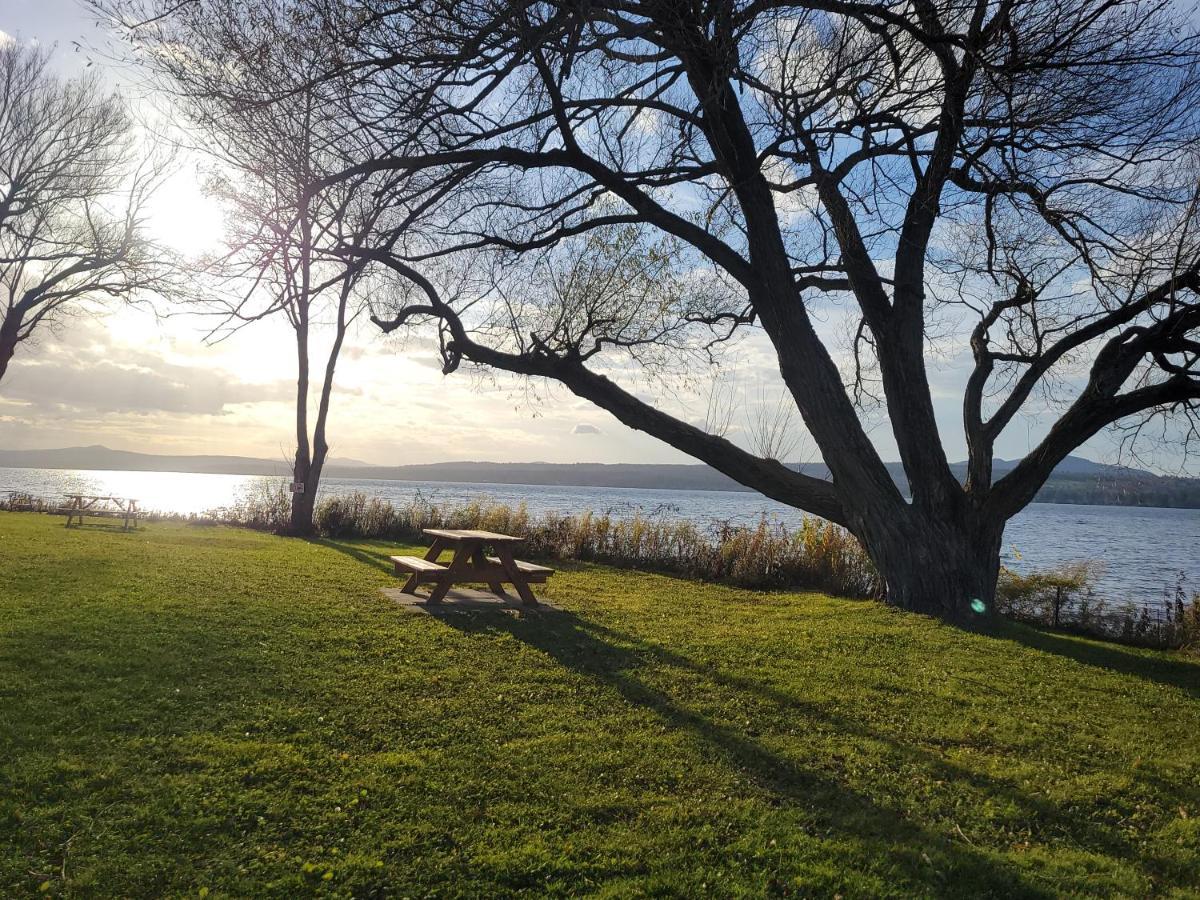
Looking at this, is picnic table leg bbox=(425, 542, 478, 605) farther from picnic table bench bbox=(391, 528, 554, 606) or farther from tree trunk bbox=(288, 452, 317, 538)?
tree trunk bbox=(288, 452, 317, 538)

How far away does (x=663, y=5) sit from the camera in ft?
17.8

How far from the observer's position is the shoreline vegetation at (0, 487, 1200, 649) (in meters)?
10.9

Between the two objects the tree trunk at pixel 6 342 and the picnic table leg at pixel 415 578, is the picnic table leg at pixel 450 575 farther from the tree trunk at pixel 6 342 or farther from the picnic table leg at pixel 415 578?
the tree trunk at pixel 6 342

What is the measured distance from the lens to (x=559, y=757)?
4457 mm

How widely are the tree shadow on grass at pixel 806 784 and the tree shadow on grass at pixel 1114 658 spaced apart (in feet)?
13.2

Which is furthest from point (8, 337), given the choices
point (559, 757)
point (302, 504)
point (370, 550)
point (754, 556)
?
point (559, 757)

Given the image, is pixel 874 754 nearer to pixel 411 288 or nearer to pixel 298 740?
pixel 298 740

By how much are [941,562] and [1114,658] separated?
188 centimetres

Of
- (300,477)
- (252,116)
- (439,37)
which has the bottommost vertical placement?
(300,477)

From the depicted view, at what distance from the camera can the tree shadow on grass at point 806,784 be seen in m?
3.45

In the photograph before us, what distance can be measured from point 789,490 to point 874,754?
5651 millimetres

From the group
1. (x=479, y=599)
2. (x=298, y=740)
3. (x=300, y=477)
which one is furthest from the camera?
(x=300, y=477)

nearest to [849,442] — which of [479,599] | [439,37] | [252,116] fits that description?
[479,599]

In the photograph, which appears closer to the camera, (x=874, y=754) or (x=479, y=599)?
(x=874, y=754)
